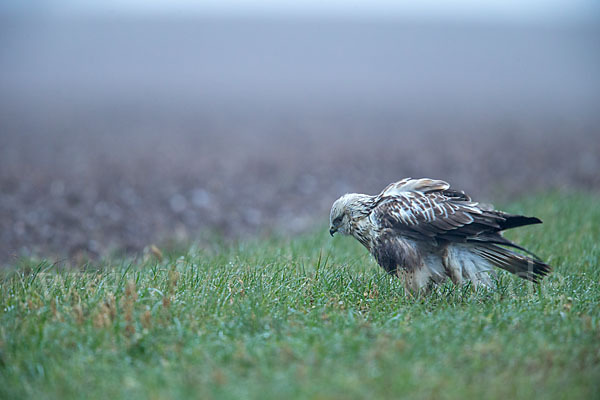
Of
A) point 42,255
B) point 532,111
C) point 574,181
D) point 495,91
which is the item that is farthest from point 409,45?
point 42,255

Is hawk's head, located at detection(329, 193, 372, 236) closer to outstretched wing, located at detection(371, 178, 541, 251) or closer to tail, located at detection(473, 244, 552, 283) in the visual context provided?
outstretched wing, located at detection(371, 178, 541, 251)

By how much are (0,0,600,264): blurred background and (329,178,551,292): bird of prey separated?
364 centimetres

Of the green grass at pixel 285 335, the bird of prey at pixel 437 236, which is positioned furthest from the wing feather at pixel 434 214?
the green grass at pixel 285 335

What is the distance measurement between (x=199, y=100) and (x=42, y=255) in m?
20.0

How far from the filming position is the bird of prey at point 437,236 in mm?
4891

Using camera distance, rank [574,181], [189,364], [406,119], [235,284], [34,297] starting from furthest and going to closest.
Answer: [406,119], [574,181], [235,284], [34,297], [189,364]

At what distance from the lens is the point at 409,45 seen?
4469 cm

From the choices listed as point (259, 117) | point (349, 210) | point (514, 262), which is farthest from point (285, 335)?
point (259, 117)

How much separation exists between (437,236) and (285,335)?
1.78m

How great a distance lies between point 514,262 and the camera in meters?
4.97

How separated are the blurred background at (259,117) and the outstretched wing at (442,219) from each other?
3752 mm

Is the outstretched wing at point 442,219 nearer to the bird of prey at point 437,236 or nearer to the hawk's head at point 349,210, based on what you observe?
the bird of prey at point 437,236

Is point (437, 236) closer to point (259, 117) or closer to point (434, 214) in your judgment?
point (434, 214)

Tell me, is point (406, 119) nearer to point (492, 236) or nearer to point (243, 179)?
point (243, 179)
